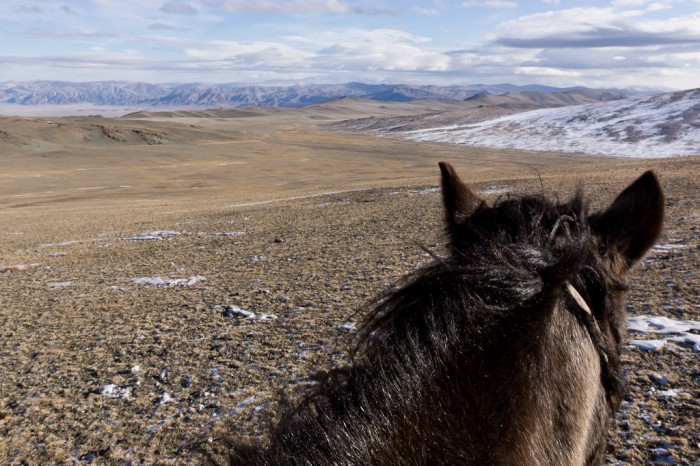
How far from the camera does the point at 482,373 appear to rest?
1.20m

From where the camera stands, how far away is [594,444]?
138 cm

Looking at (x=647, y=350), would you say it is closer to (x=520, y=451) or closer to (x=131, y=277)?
(x=520, y=451)

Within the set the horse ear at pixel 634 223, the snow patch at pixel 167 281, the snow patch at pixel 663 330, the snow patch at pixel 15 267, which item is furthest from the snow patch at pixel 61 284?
the horse ear at pixel 634 223

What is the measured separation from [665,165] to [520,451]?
77.3 ft

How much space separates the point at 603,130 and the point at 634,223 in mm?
86761

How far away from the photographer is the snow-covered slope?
64.5m

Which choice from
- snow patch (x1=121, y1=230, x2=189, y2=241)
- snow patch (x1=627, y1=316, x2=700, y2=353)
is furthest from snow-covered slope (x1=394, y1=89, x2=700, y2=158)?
snow patch (x1=627, y1=316, x2=700, y2=353)

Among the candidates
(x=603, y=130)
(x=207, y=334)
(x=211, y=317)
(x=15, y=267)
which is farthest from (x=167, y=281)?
(x=603, y=130)

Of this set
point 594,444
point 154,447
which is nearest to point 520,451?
point 594,444

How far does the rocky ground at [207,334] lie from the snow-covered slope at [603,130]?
199ft

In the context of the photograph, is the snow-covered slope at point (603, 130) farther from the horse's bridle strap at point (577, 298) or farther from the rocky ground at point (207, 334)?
the horse's bridle strap at point (577, 298)

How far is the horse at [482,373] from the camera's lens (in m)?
1.12

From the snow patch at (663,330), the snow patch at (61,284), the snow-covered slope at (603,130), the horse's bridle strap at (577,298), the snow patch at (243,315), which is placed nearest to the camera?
the horse's bridle strap at (577,298)

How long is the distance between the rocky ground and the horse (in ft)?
1.85
